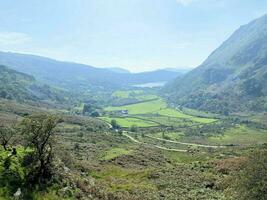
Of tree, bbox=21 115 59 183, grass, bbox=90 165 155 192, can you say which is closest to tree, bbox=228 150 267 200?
grass, bbox=90 165 155 192

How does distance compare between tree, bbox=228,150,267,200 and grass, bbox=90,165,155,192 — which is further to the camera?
grass, bbox=90,165,155,192

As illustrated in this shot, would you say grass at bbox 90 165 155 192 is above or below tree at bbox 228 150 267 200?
below

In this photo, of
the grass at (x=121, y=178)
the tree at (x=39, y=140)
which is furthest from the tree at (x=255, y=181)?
the tree at (x=39, y=140)

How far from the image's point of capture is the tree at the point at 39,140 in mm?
56594

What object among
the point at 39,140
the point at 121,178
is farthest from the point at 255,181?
the point at 121,178

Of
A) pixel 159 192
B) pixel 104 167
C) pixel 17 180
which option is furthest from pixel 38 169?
pixel 104 167

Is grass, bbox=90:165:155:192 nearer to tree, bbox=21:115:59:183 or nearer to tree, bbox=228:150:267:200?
tree, bbox=21:115:59:183

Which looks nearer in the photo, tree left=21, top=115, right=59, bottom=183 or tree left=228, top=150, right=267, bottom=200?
tree left=228, top=150, right=267, bottom=200

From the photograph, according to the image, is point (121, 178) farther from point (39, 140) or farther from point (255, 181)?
point (255, 181)

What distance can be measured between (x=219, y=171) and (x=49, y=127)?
4968cm

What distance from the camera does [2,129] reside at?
70.7 meters

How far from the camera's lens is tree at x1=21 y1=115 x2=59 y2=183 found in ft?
186

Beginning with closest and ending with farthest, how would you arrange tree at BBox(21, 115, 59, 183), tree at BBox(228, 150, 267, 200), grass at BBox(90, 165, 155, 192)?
1. tree at BBox(228, 150, 267, 200)
2. tree at BBox(21, 115, 59, 183)
3. grass at BBox(90, 165, 155, 192)

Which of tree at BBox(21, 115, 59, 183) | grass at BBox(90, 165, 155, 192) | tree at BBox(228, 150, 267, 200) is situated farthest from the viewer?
grass at BBox(90, 165, 155, 192)
